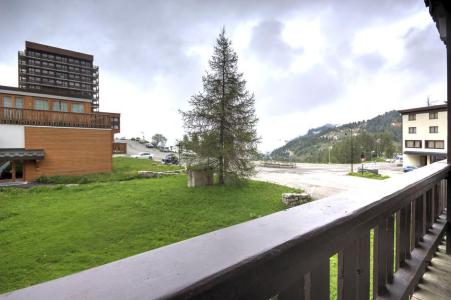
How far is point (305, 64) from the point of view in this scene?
618 inches

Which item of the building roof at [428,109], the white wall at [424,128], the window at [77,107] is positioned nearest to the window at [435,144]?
the white wall at [424,128]

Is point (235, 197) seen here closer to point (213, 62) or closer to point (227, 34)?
point (213, 62)

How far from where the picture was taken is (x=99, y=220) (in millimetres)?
6410

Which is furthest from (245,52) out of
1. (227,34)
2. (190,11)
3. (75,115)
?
(75,115)

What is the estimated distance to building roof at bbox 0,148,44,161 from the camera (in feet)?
40.7

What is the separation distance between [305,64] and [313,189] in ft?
25.9

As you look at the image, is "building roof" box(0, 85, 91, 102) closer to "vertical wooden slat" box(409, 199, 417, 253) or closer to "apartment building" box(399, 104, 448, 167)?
"vertical wooden slat" box(409, 199, 417, 253)

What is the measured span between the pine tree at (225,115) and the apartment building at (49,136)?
24.7 ft

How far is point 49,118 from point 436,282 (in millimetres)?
16817

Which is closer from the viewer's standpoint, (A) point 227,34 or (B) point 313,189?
(A) point 227,34

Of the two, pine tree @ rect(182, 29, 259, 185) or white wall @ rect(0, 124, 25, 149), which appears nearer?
pine tree @ rect(182, 29, 259, 185)

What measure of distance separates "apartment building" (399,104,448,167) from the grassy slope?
2071 centimetres

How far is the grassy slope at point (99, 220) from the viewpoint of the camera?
167 inches

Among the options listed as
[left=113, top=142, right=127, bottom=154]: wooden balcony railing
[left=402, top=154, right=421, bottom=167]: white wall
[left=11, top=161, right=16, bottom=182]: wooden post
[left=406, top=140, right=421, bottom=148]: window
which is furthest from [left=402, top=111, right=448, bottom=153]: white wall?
[left=113, top=142, right=127, bottom=154]: wooden balcony railing
